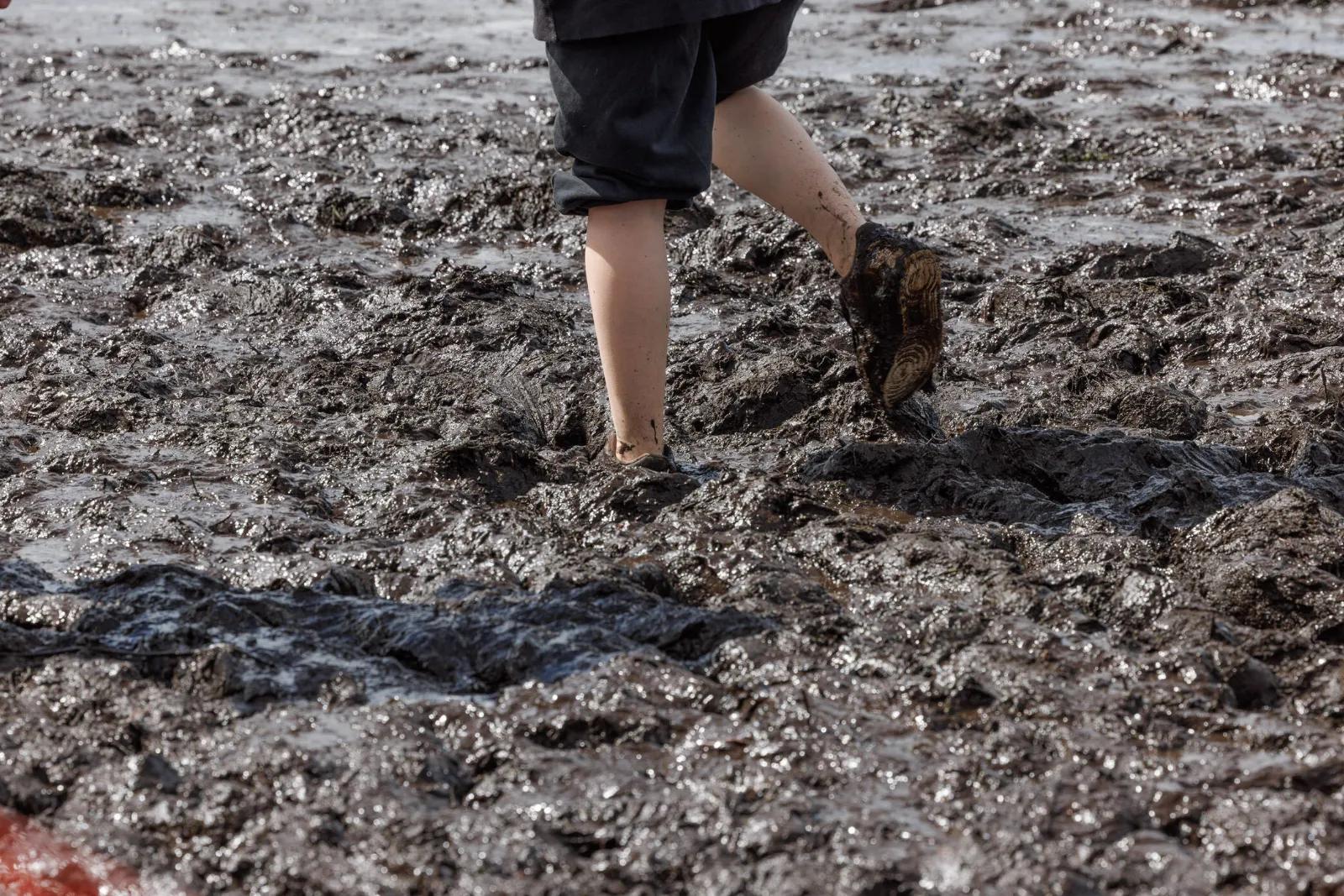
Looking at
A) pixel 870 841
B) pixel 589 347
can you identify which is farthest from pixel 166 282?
pixel 870 841

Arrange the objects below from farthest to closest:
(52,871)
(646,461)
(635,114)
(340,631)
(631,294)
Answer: (646,461)
(631,294)
(635,114)
(340,631)
(52,871)

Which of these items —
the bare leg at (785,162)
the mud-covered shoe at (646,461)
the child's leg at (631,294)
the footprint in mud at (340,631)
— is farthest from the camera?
the bare leg at (785,162)

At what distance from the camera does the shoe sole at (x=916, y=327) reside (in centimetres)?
316

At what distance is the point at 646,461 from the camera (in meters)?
3.08

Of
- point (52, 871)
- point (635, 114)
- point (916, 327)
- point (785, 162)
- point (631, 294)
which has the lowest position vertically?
point (52, 871)

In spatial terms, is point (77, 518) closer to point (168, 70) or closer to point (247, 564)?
point (247, 564)

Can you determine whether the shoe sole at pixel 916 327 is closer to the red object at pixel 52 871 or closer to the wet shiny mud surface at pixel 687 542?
the wet shiny mud surface at pixel 687 542

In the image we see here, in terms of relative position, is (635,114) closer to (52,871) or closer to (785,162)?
(785,162)

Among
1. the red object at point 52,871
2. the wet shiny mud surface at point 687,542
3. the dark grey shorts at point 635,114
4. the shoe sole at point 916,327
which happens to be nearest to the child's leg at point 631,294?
the dark grey shorts at point 635,114

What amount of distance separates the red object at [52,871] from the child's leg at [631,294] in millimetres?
1410

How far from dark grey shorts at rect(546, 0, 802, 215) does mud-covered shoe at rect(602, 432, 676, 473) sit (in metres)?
0.52

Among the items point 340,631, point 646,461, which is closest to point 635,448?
point 646,461

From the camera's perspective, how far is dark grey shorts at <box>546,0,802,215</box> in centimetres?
277

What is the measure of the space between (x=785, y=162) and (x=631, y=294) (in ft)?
1.77
